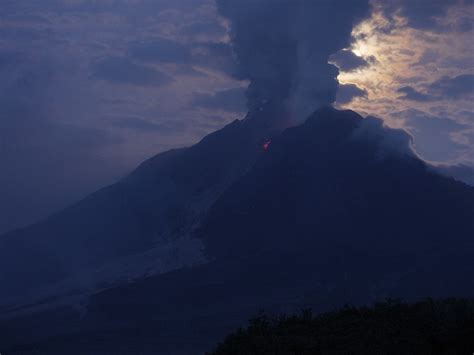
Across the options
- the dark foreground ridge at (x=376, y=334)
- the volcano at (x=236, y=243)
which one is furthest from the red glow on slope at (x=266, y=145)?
the dark foreground ridge at (x=376, y=334)

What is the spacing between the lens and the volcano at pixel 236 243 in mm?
86438

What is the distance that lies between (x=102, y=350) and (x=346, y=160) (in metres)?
70.9

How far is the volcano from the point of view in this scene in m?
86.4

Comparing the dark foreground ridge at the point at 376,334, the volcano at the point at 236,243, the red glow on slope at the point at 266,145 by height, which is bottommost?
the dark foreground ridge at the point at 376,334

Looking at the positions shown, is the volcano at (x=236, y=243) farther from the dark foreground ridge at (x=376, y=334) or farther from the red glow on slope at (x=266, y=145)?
the dark foreground ridge at (x=376, y=334)

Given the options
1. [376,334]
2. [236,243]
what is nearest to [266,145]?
[236,243]

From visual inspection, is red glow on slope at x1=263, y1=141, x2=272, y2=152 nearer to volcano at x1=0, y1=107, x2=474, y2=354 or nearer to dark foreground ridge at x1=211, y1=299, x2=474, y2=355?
volcano at x1=0, y1=107, x2=474, y2=354

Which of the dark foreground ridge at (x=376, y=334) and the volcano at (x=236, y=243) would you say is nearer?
the dark foreground ridge at (x=376, y=334)

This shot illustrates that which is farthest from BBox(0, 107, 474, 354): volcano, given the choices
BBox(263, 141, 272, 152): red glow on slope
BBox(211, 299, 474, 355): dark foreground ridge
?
BBox(211, 299, 474, 355): dark foreground ridge

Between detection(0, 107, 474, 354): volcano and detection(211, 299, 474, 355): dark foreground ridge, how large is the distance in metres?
44.6

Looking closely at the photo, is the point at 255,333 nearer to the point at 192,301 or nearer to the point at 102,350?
the point at 102,350

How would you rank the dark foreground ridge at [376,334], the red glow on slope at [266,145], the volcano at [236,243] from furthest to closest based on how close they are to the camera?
the red glow on slope at [266,145] → the volcano at [236,243] → the dark foreground ridge at [376,334]

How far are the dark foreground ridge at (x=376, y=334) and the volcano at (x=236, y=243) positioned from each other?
44.6 metres

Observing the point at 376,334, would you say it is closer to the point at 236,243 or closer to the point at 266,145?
the point at 236,243
